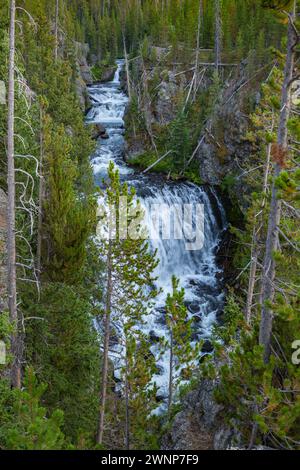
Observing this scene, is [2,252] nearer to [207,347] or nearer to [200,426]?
[200,426]

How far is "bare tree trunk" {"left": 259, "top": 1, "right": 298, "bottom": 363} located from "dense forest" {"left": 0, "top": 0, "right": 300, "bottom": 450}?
0.10ft

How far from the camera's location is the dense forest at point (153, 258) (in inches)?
276

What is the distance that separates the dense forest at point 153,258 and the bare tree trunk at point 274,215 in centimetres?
3

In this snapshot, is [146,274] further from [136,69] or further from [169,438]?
[136,69]

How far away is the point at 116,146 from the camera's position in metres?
33.8

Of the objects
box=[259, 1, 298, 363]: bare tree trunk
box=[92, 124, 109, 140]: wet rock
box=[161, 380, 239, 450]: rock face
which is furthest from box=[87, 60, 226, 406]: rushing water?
box=[259, 1, 298, 363]: bare tree trunk

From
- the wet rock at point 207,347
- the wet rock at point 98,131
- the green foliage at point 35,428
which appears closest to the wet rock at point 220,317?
the wet rock at point 207,347

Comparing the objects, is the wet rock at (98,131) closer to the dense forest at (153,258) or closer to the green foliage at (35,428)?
the dense forest at (153,258)

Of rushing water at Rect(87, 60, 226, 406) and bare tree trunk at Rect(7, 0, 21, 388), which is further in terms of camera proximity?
rushing water at Rect(87, 60, 226, 406)

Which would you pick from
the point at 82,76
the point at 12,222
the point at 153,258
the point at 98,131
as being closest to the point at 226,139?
the point at 98,131

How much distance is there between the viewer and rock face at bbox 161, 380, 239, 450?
28.1ft

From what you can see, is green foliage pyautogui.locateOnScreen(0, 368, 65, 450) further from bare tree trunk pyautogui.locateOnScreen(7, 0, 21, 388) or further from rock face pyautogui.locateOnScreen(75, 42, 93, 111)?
rock face pyautogui.locateOnScreen(75, 42, 93, 111)

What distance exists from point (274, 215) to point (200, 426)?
19.4 feet

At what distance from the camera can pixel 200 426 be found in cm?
963
